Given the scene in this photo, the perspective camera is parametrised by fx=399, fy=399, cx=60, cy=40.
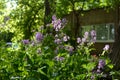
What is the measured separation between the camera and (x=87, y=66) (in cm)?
374

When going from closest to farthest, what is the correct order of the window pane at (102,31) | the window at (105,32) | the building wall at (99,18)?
the building wall at (99,18)
the window at (105,32)
the window pane at (102,31)

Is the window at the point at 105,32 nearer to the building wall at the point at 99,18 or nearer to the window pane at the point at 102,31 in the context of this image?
the window pane at the point at 102,31

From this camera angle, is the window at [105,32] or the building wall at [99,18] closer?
the building wall at [99,18]

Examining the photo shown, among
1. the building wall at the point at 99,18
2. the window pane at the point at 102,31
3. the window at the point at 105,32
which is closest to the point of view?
the building wall at the point at 99,18

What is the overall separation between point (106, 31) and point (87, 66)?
86.7ft

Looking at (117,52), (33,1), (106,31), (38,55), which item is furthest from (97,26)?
(38,55)

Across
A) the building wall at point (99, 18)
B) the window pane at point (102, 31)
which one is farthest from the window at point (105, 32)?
the building wall at point (99, 18)

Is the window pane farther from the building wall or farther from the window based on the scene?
the building wall

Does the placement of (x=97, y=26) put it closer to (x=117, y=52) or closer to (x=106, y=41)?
(x=106, y=41)

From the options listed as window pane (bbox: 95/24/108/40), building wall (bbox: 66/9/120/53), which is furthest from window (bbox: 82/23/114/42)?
building wall (bbox: 66/9/120/53)

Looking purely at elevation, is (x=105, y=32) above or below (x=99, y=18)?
below

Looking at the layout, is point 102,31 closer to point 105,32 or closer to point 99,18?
point 105,32

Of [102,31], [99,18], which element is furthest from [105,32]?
[99,18]

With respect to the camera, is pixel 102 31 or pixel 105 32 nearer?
pixel 105 32
